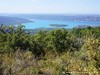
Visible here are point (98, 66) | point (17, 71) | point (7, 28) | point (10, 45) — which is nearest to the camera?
point (98, 66)

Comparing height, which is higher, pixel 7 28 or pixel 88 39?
pixel 88 39

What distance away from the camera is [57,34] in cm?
3775

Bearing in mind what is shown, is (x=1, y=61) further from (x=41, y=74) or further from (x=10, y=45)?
(x=10, y=45)

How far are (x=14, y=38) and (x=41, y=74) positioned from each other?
485 inches

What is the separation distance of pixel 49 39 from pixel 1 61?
17981mm

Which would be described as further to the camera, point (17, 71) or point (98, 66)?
point (17, 71)

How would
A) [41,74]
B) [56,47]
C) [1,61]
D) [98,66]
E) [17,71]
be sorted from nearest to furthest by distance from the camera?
[98,66] → [17,71] → [1,61] → [41,74] → [56,47]

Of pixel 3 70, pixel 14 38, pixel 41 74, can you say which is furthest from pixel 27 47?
pixel 3 70

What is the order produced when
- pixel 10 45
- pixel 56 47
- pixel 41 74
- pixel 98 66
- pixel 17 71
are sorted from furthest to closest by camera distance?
pixel 56 47, pixel 10 45, pixel 41 74, pixel 17 71, pixel 98 66

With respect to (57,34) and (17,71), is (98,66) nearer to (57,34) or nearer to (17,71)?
(17,71)

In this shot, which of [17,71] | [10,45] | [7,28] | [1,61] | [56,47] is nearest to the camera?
[17,71]

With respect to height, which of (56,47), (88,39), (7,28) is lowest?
(56,47)

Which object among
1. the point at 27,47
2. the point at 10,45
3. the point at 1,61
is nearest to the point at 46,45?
the point at 27,47

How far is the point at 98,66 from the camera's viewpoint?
29.8 feet
